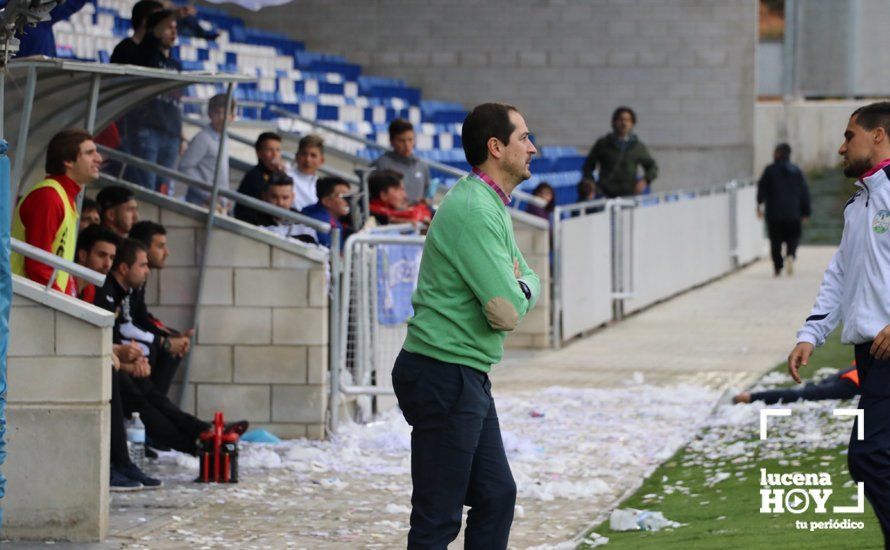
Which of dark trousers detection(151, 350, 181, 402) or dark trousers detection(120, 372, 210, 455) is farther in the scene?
dark trousers detection(151, 350, 181, 402)

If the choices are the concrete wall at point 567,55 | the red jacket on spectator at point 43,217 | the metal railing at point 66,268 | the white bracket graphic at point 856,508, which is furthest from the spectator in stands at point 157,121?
the concrete wall at point 567,55

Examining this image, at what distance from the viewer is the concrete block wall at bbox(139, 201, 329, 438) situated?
10516 millimetres

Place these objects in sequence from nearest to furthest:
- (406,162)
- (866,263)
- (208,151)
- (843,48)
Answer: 1. (866,263)
2. (208,151)
3. (406,162)
4. (843,48)

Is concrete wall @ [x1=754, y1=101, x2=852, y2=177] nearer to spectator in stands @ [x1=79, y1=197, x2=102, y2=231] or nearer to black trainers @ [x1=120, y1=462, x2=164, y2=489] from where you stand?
spectator in stands @ [x1=79, y1=197, x2=102, y2=231]

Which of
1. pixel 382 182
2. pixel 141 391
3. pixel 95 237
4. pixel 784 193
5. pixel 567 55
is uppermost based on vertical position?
pixel 567 55

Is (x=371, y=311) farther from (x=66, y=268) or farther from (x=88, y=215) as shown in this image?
(x=66, y=268)

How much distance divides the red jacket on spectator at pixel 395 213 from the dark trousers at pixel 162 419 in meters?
3.48

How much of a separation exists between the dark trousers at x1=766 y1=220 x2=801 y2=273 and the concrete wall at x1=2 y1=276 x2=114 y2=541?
18.0 metres

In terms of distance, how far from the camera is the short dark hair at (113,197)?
32.8ft

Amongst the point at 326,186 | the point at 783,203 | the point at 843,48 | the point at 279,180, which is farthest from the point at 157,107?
the point at 843,48

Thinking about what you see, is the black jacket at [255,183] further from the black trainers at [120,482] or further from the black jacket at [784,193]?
the black jacket at [784,193]

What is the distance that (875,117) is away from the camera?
240 inches

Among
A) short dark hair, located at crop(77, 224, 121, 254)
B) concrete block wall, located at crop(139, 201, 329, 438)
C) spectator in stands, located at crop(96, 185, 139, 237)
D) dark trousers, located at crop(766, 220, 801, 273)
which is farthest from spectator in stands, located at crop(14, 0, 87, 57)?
dark trousers, located at crop(766, 220, 801, 273)

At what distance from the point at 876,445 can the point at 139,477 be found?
14.4ft
